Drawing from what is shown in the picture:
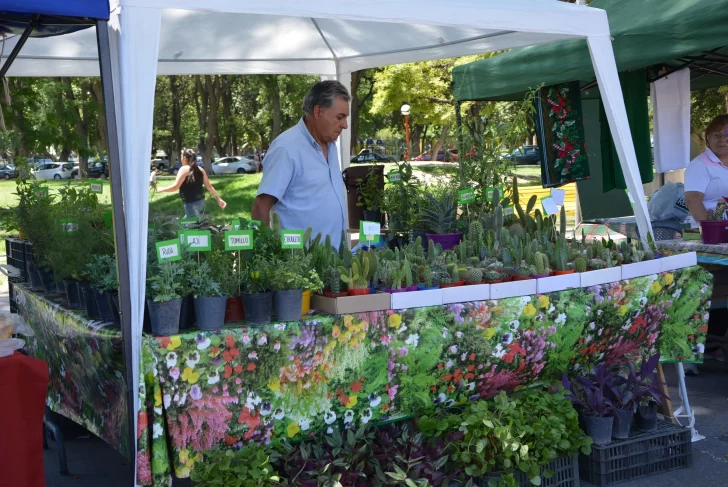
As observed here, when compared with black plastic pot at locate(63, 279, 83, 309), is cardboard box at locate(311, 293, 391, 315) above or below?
below

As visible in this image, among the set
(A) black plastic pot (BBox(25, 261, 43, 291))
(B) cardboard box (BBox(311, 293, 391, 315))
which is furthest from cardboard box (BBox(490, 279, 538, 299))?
(A) black plastic pot (BBox(25, 261, 43, 291))

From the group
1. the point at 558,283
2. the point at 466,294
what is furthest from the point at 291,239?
the point at 558,283

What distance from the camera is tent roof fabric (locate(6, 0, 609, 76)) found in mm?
3230

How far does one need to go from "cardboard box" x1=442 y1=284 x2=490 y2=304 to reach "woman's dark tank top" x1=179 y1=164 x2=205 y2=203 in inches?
246

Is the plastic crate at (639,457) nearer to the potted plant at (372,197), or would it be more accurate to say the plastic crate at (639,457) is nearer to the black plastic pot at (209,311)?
the black plastic pot at (209,311)

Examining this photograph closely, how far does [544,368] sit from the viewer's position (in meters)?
3.37

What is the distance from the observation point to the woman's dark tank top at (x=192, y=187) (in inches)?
349

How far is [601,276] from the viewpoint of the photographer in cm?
350

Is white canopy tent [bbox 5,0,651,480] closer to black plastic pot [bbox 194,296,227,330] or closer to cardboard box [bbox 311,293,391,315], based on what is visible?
black plastic pot [bbox 194,296,227,330]

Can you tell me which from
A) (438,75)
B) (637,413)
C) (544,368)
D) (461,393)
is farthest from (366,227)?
(438,75)

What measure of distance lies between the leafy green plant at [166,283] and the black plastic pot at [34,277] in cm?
111

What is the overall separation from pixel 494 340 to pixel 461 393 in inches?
10.0

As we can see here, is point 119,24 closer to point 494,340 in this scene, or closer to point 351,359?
point 351,359

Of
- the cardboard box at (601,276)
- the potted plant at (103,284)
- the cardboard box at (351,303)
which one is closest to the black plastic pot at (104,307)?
the potted plant at (103,284)
